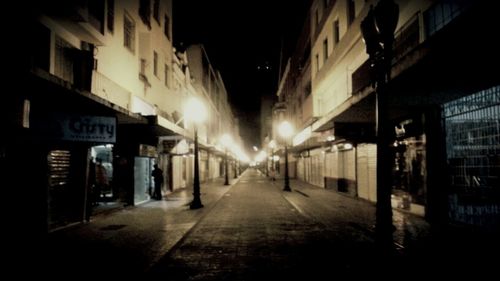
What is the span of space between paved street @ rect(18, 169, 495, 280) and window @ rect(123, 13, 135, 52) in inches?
334

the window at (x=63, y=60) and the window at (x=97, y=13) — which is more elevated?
the window at (x=97, y=13)

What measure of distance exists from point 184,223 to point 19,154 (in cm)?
511

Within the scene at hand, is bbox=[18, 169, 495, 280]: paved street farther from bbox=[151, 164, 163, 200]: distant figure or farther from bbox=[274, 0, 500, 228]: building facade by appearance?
bbox=[151, 164, 163, 200]: distant figure

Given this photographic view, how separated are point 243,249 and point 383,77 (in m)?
4.60

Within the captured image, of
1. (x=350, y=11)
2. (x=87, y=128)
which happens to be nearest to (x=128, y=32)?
(x=87, y=128)

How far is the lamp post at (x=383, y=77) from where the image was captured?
21.3 ft

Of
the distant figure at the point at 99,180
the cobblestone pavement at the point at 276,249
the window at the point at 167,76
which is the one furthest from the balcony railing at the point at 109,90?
the window at the point at 167,76

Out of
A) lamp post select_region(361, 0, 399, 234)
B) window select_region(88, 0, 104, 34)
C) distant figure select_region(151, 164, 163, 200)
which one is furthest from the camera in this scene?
distant figure select_region(151, 164, 163, 200)

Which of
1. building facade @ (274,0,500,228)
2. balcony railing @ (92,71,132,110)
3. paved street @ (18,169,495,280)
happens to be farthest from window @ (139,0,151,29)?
paved street @ (18,169,495,280)

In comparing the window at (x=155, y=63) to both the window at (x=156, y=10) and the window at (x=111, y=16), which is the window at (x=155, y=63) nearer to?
the window at (x=156, y=10)

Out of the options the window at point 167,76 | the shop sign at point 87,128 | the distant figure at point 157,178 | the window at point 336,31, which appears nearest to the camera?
the shop sign at point 87,128

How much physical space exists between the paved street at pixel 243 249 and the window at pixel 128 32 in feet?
27.9

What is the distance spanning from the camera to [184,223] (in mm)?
12273

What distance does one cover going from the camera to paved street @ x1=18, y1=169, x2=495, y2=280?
656 cm
